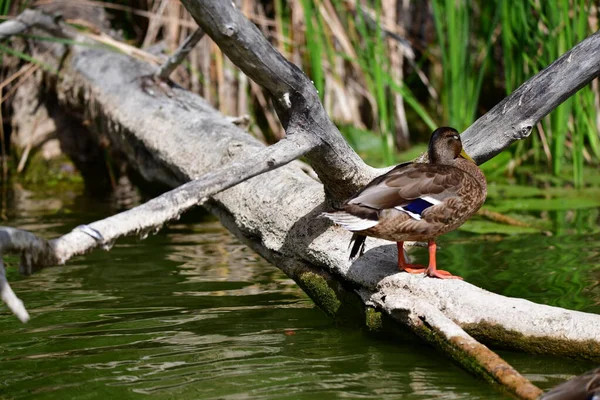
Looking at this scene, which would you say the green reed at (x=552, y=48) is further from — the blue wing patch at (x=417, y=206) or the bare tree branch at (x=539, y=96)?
the blue wing patch at (x=417, y=206)

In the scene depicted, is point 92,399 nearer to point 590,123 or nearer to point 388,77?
point 388,77

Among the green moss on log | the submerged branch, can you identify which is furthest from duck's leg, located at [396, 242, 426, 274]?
the green moss on log

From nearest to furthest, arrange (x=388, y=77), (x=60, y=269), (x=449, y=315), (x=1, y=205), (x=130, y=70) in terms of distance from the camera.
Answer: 1. (x=449, y=315)
2. (x=60, y=269)
3. (x=388, y=77)
4. (x=130, y=70)
5. (x=1, y=205)

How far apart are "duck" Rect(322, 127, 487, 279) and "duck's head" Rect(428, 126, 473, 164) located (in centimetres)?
9

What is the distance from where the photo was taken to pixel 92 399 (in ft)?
11.1

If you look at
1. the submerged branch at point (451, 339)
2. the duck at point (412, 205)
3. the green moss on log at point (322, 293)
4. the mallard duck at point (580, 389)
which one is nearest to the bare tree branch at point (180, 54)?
the green moss on log at point (322, 293)

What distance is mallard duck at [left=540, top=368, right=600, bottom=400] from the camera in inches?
109

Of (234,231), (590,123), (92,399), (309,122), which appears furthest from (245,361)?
(590,123)

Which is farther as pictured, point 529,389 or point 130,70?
point 130,70

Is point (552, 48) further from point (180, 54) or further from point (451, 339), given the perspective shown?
point (451, 339)

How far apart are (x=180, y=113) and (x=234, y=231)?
1.24 meters

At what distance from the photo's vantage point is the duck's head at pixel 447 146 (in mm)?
4176

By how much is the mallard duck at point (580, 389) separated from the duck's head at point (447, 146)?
1520mm

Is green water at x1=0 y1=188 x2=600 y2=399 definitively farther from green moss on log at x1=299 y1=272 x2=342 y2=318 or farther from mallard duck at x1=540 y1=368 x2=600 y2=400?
mallard duck at x1=540 y1=368 x2=600 y2=400
